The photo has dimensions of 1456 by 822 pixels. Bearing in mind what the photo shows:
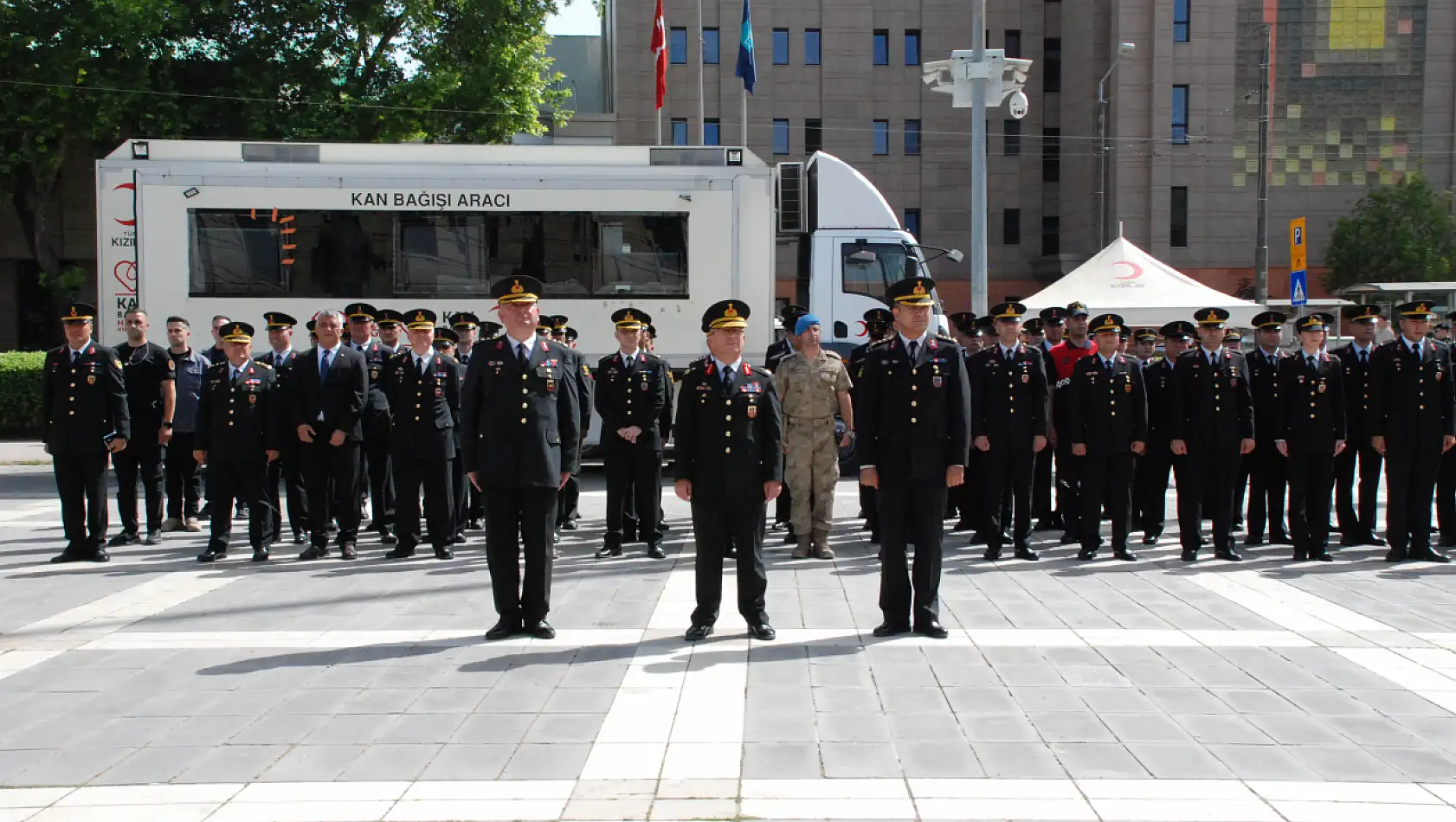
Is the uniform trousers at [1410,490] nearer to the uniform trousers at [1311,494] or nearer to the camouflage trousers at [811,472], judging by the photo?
Answer: the uniform trousers at [1311,494]

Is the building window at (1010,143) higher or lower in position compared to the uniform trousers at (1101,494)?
higher

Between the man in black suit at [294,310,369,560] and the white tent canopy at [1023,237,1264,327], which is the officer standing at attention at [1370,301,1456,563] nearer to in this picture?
the man in black suit at [294,310,369,560]

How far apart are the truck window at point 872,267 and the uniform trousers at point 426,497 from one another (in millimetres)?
7641

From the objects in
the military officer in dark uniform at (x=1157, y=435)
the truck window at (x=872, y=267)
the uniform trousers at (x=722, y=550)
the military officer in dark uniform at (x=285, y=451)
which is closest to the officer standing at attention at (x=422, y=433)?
the military officer in dark uniform at (x=285, y=451)

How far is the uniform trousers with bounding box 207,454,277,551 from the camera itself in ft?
31.3

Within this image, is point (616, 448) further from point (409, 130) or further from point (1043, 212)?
point (1043, 212)

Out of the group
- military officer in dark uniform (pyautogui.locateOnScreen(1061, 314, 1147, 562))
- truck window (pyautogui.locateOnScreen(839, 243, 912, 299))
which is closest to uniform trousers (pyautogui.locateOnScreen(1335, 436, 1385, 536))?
military officer in dark uniform (pyautogui.locateOnScreen(1061, 314, 1147, 562))

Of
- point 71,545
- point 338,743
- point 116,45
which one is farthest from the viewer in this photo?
point 116,45

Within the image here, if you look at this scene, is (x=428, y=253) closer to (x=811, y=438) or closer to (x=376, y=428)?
(x=376, y=428)

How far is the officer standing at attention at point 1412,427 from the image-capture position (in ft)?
31.3

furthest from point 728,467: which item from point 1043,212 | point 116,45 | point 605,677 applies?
point 1043,212

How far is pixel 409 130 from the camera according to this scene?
25609 millimetres

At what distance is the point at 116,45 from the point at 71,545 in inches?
772

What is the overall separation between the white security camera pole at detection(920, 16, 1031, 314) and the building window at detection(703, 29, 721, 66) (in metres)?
27.5
